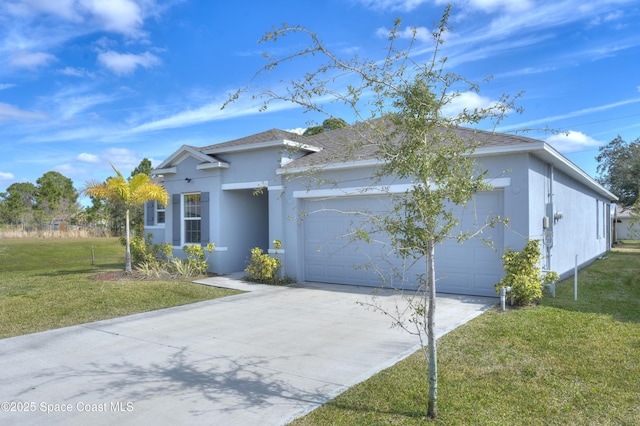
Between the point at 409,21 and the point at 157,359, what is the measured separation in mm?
4939

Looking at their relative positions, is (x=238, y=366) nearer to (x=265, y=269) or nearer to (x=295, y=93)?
(x=295, y=93)

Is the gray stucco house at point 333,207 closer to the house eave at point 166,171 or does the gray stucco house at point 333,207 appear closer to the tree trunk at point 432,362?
the house eave at point 166,171

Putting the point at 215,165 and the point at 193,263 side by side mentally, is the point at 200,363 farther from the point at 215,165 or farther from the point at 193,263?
the point at 215,165

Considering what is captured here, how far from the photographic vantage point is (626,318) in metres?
7.27

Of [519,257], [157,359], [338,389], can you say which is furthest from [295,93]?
[519,257]

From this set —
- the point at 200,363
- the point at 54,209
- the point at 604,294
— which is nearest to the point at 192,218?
the point at 200,363

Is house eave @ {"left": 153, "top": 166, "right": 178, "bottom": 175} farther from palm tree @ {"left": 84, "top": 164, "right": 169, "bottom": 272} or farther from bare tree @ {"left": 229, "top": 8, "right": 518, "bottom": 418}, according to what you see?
bare tree @ {"left": 229, "top": 8, "right": 518, "bottom": 418}

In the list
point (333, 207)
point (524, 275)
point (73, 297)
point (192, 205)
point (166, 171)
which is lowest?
point (73, 297)

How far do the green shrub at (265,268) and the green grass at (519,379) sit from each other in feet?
19.3

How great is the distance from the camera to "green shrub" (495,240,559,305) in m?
8.01

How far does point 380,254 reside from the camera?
414 inches

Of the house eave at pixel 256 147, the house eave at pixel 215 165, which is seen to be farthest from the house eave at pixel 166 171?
the house eave at pixel 215 165

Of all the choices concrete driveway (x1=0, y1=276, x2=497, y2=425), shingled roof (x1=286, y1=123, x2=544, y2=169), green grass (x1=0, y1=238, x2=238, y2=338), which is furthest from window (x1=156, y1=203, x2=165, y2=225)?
concrete driveway (x1=0, y1=276, x2=497, y2=425)

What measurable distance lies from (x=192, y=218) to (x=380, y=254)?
6964 mm
